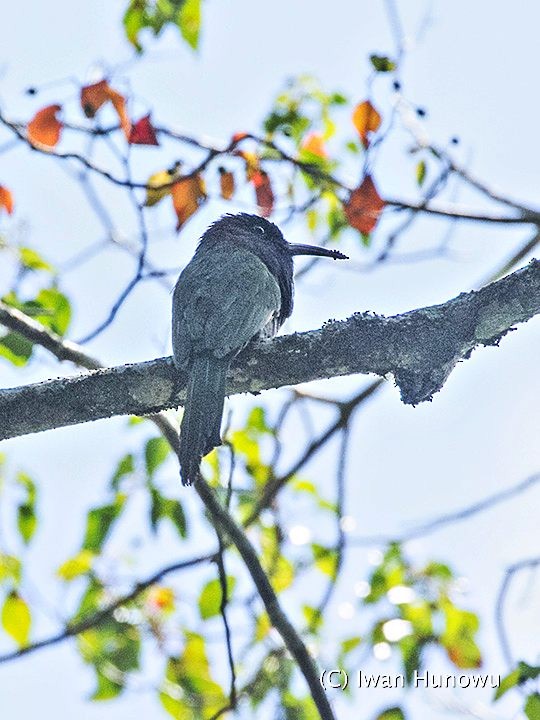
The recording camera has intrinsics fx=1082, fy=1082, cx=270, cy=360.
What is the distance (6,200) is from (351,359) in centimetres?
A: 248

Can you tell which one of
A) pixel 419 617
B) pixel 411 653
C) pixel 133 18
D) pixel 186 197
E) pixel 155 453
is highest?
pixel 133 18

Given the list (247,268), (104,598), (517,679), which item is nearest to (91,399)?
(247,268)

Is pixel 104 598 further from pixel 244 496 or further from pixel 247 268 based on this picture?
pixel 247 268

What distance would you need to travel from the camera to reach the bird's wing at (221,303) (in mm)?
4348

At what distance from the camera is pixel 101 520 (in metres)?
5.57

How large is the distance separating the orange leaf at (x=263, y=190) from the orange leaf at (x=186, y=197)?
281mm

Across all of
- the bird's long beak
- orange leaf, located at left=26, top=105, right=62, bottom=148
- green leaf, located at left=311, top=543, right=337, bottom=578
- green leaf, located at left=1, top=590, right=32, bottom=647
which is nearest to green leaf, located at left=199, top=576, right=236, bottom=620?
green leaf, located at left=311, top=543, right=337, bottom=578

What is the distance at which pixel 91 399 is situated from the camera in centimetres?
401

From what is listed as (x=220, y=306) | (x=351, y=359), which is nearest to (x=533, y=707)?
(x=351, y=359)

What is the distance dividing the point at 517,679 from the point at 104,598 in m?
3.25

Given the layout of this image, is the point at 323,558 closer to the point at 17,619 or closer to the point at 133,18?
the point at 17,619

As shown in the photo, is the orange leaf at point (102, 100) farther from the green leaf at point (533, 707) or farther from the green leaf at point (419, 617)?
the green leaf at point (533, 707)

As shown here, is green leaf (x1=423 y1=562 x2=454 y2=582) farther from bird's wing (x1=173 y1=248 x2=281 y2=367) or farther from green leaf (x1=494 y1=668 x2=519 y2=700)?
green leaf (x1=494 y1=668 x2=519 y2=700)

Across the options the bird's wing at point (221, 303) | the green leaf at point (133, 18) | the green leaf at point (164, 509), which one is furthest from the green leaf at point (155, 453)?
the green leaf at point (133, 18)
